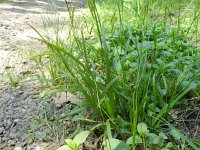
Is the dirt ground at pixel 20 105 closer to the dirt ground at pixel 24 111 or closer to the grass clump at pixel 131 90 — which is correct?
the dirt ground at pixel 24 111


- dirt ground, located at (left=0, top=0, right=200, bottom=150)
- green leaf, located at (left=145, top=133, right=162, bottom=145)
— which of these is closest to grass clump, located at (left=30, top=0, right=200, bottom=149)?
green leaf, located at (left=145, top=133, right=162, bottom=145)

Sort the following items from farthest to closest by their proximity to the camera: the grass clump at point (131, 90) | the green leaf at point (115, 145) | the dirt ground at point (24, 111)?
1. the dirt ground at point (24, 111)
2. the grass clump at point (131, 90)
3. the green leaf at point (115, 145)

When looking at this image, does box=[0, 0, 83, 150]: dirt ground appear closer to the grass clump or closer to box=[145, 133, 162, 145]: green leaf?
the grass clump

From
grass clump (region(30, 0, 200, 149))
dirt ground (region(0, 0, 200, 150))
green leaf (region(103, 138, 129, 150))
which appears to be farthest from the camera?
dirt ground (region(0, 0, 200, 150))

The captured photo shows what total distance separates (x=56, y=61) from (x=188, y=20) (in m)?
1.51

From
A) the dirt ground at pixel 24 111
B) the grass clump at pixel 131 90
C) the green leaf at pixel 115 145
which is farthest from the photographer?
the dirt ground at pixel 24 111

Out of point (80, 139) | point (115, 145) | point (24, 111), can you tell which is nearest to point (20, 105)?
point (24, 111)

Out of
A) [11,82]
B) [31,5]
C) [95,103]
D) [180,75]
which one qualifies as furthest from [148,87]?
[31,5]

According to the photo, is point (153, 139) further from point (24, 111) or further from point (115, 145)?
Answer: point (24, 111)

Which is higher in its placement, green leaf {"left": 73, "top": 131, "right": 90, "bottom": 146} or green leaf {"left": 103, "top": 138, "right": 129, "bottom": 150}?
green leaf {"left": 103, "top": 138, "right": 129, "bottom": 150}

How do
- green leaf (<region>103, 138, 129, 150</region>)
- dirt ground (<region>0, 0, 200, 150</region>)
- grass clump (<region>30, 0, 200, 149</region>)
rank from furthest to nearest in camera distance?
dirt ground (<region>0, 0, 200, 150</region>) → grass clump (<region>30, 0, 200, 149</region>) → green leaf (<region>103, 138, 129, 150</region>)

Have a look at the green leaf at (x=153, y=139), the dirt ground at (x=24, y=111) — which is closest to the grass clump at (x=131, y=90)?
the green leaf at (x=153, y=139)

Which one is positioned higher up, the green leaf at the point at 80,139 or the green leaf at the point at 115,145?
the green leaf at the point at 115,145

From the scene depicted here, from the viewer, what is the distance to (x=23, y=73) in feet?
6.43
